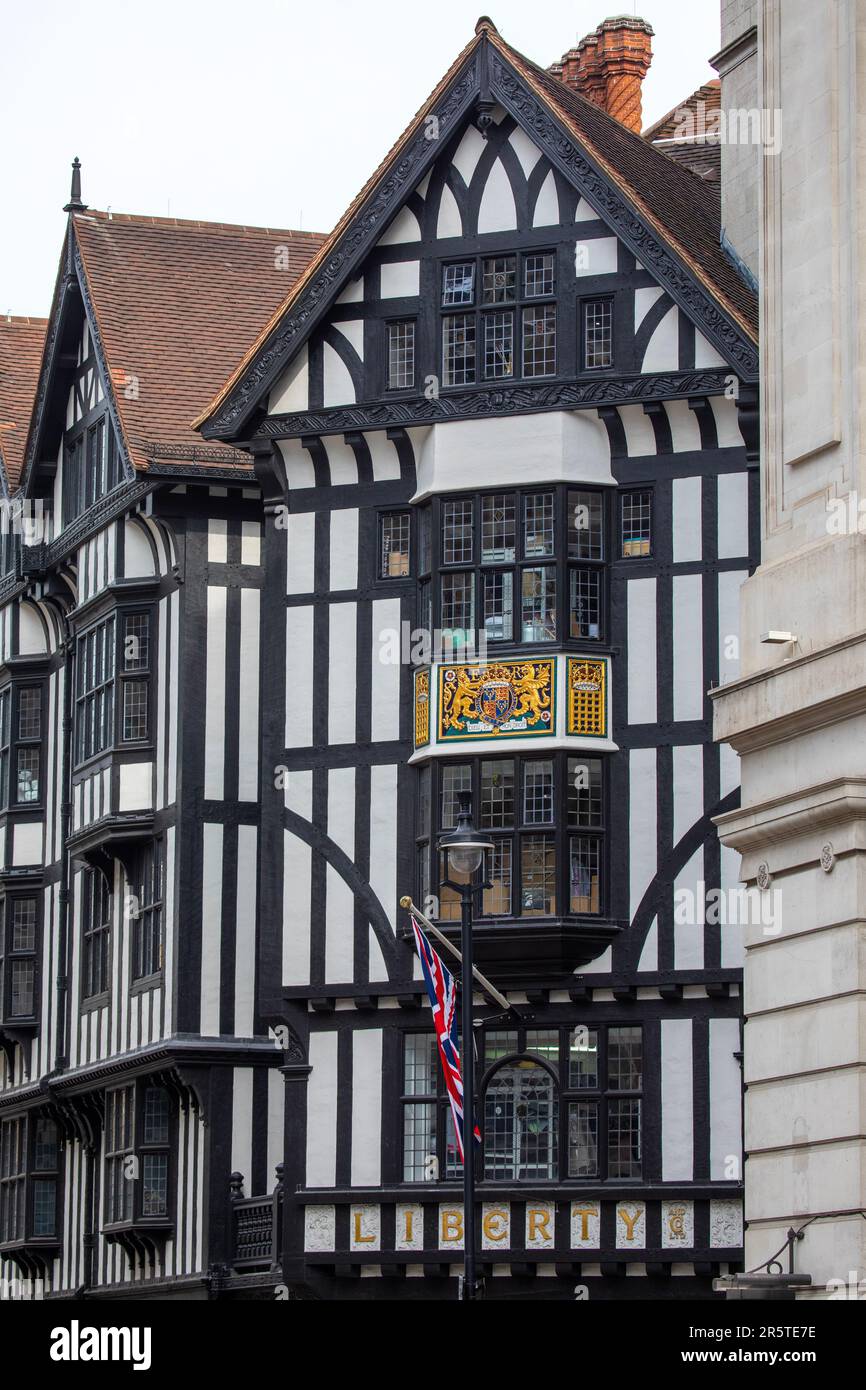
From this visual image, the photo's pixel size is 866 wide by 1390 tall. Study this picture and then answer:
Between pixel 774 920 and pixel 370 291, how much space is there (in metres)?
15.1

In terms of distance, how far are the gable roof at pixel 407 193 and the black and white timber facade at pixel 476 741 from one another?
0.05m

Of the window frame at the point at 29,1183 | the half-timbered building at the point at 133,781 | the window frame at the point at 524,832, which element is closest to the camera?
the window frame at the point at 524,832

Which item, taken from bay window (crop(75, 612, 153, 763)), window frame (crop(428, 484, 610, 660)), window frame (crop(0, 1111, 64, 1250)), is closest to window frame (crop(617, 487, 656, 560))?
window frame (crop(428, 484, 610, 660))

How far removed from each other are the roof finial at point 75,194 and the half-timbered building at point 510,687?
8.75 metres

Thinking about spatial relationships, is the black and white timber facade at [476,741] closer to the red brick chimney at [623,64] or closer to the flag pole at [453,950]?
the flag pole at [453,950]

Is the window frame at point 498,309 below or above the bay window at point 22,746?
above

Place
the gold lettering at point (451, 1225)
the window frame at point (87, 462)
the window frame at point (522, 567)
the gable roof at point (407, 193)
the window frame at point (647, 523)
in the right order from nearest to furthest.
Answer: the gold lettering at point (451, 1225) → the window frame at point (522, 567) → the window frame at point (647, 523) → the gable roof at point (407, 193) → the window frame at point (87, 462)

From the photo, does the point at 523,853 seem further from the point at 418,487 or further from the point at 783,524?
the point at 783,524

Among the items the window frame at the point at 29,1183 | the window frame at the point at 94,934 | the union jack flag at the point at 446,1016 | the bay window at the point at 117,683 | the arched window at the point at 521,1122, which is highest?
the bay window at the point at 117,683

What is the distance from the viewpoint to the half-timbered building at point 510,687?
30.8 metres

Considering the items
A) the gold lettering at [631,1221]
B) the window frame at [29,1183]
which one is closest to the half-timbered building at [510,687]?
the gold lettering at [631,1221]

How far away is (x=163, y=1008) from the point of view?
118 feet

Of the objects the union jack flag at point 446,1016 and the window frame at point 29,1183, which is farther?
the window frame at point 29,1183
